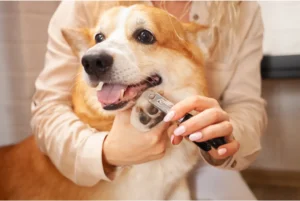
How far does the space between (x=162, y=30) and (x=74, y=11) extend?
0.18 metres

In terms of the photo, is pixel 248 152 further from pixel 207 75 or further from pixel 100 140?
pixel 100 140

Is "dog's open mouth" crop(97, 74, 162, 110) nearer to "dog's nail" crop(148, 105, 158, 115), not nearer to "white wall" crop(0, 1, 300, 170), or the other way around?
"dog's nail" crop(148, 105, 158, 115)

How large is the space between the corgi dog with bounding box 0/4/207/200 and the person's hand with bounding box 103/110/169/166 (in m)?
0.01

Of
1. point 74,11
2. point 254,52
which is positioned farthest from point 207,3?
point 74,11

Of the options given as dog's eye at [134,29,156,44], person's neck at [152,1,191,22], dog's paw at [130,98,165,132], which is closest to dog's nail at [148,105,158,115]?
dog's paw at [130,98,165,132]

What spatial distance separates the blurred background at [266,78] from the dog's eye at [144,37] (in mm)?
320

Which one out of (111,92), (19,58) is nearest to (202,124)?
(111,92)

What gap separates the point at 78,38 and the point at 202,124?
26 cm

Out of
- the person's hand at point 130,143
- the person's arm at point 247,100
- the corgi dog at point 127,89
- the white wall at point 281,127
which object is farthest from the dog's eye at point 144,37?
the white wall at point 281,127

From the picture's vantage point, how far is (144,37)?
0.57m

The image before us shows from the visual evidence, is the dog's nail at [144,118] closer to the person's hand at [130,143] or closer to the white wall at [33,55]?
the person's hand at [130,143]

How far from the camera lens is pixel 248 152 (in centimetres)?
70

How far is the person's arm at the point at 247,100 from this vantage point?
69cm

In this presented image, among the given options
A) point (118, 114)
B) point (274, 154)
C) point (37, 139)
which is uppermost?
point (118, 114)
